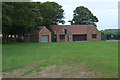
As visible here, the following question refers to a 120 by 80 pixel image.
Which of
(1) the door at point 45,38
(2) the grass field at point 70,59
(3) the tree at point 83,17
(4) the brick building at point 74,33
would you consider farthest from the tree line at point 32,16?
(2) the grass field at point 70,59

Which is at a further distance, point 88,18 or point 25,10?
point 88,18

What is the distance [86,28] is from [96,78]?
5775cm

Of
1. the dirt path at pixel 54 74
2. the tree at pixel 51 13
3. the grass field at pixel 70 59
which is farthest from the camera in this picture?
the tree at pixel 51 13

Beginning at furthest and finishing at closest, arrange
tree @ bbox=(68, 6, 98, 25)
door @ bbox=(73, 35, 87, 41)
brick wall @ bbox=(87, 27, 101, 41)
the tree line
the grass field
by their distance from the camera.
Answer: tree @ bbox=(68, 6, 98, 25) < brick wall @ bbox=(87, 27, 101, 41) < door @ bbox=(73, 35, 87, 41) < the tree line < the grass field

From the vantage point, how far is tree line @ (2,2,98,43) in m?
32.4

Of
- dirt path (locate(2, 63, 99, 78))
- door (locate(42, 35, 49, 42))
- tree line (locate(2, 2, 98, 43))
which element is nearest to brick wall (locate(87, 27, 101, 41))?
tree line (locate(2, 2, 98, 43))

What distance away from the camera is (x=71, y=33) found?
199ft

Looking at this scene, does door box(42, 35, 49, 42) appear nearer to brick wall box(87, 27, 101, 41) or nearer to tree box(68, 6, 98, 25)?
brick wall box(87, 27, 101, 41)

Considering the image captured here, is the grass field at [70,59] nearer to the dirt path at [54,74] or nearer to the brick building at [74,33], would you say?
the dirt path at [54,74]

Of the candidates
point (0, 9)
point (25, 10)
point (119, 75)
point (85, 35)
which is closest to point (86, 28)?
point (85, 35)

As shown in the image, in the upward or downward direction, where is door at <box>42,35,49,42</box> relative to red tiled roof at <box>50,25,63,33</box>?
downward

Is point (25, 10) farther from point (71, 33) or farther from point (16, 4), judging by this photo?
point (71, 33)

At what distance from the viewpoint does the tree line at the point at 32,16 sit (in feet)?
106

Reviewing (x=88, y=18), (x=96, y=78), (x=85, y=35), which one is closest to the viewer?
(x=96, y=78)
